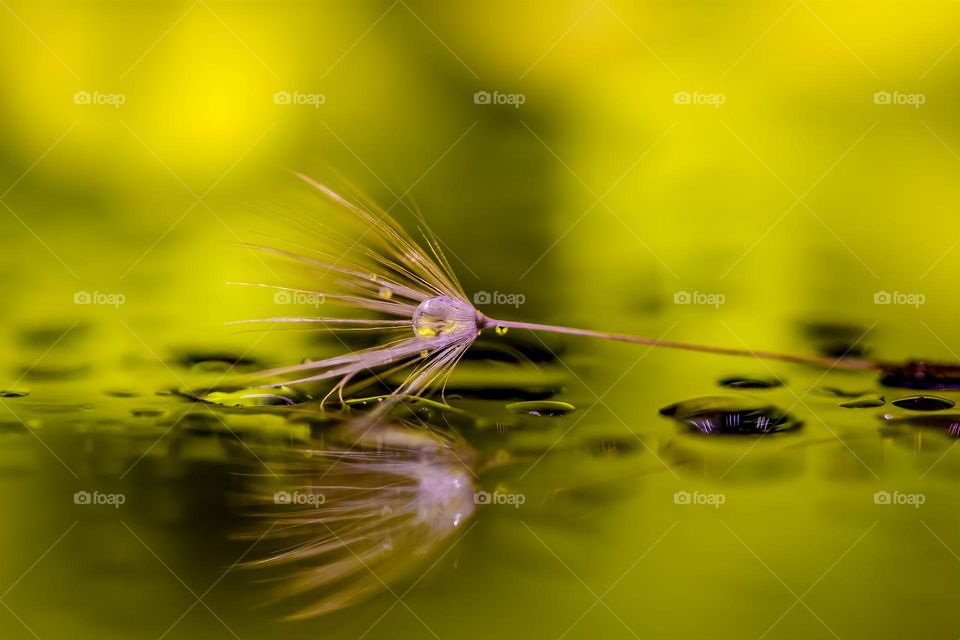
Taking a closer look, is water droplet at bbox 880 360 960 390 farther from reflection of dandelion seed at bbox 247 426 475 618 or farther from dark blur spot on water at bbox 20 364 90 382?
dark blur spot on water at bbox 20 364 90 382

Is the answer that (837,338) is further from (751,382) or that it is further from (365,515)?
(365,515)

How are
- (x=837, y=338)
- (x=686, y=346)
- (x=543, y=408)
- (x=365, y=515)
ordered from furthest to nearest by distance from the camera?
(x=837, y=338) → (x=543, y=408) → (x=686, y=346) → (x=365, y=515)

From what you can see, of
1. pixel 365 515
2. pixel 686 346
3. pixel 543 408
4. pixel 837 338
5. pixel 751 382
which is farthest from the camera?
pixel 837 338

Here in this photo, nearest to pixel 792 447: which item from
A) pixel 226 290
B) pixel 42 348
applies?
pixel 226 290

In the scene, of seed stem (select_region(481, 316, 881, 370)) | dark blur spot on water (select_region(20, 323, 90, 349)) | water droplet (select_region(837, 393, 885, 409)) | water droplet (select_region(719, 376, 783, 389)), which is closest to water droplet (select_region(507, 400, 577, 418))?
seed stem (select_region(481, 316, 881, 370))

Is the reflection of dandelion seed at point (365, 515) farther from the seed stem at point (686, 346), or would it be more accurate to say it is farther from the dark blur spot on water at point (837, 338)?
the dark blur spot on water at point (837, 338)

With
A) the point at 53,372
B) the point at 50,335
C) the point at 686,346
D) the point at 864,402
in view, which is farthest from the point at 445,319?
the point at 50,335
